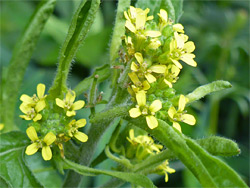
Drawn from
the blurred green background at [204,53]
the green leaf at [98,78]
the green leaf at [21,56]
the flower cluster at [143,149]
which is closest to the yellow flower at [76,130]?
the green leaf at [98,78]

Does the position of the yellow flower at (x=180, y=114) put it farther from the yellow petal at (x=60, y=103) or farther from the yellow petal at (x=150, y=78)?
the yellow petal at (x=60, y=103)

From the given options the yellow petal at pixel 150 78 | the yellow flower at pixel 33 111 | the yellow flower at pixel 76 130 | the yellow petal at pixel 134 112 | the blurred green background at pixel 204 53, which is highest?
the yellow petal at pixel 150 78

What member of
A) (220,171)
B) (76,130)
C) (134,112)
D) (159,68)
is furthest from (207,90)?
(76,130)

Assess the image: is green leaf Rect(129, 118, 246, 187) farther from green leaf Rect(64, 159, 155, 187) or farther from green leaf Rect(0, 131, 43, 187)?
green leaf Rect(0, 131, 43, 187)

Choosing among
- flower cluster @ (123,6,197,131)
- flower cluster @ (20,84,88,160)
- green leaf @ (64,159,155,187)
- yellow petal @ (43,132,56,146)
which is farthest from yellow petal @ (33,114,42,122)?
flower cluster @ (123,6,197,131)

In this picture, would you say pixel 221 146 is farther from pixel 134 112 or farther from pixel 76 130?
pixel 76 130

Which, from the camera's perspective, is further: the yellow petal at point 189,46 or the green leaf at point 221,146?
the yellow petal at point 189,46
